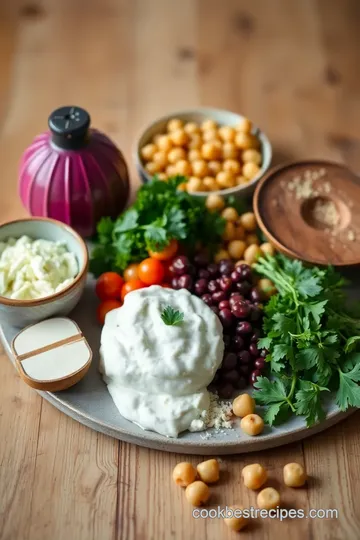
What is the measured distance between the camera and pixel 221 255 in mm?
1988

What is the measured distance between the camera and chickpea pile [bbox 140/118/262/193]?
2164 millimetres

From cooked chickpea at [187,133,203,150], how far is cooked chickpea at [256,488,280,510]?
3.65 ft

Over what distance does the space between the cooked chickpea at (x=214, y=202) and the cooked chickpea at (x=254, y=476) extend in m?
0.76

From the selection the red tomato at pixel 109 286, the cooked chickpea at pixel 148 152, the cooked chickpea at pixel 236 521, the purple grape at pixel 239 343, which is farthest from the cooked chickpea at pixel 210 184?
the cooked chickpea at pixel 236 521

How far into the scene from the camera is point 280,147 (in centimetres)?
243

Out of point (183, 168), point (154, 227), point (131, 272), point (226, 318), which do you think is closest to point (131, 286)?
point (131, 272)

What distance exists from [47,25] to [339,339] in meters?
1.79

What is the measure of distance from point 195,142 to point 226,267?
542 millimetres

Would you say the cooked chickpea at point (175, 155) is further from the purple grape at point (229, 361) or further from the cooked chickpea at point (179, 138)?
the purple grape at point (229, 361)

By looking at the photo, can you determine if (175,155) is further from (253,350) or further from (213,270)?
(253,350)

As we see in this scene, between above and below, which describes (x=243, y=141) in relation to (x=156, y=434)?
above

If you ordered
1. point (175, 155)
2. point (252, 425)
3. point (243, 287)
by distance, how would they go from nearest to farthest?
point (252, 425) → point (243, 287) → point (175, 155)

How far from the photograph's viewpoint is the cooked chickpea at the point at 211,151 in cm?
220

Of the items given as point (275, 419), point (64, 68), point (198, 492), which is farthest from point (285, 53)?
point (198, 492)
